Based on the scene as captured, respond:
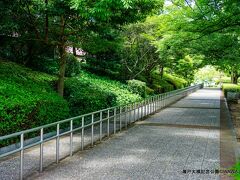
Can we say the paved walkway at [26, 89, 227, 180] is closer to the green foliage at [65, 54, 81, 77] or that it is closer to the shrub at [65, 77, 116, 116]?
the shrub at [65, 77, 116, 116]

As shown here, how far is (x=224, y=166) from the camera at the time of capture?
6.78 metres

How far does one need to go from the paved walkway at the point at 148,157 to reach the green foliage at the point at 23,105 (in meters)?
1.61

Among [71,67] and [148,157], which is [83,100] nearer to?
[148,157]

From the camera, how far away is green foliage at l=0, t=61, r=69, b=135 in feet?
25.5

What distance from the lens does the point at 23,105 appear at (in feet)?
26.9

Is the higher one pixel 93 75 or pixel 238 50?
pixel 238 50

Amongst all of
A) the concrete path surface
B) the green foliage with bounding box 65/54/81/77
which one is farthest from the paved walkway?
the green foliage with bounding box 65/54/81/77

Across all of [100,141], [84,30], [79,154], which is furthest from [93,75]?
[79,154]

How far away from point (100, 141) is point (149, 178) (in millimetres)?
3417

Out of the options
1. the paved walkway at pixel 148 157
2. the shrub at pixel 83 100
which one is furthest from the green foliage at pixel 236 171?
the shrub at pixel 83 100

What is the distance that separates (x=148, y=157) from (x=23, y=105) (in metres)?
3.15

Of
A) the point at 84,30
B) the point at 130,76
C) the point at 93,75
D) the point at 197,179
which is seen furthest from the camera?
the point at 130,76

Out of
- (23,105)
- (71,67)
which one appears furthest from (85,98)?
(71,67)

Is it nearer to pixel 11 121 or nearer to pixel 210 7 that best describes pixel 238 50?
pixel 210 7
